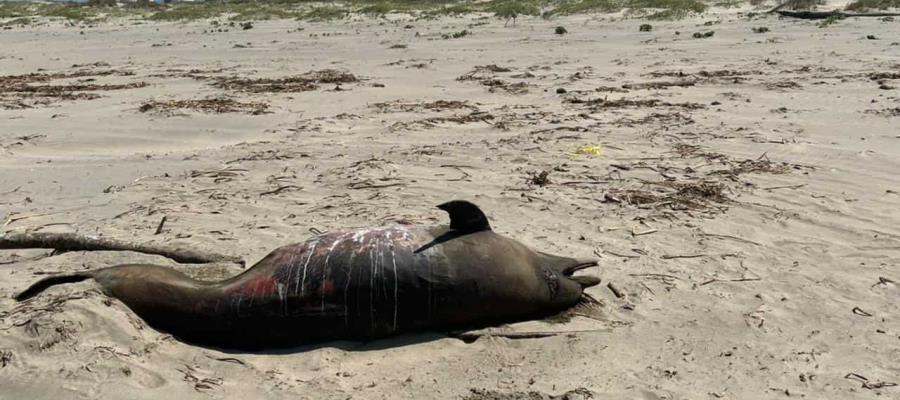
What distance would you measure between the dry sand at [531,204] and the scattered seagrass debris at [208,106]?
0.11 metres

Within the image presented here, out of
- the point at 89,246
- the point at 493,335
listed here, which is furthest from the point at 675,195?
the point at 89,246

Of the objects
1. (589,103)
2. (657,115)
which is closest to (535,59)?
(589,103)

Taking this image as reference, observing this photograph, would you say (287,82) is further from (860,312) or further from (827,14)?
(827,14)

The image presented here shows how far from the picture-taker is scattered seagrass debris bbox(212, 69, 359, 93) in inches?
527

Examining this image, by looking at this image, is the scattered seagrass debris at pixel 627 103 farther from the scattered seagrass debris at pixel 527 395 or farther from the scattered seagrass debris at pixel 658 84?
the scattered seagrass debris at pixel 527 395

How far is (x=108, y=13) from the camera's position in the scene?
139 ft

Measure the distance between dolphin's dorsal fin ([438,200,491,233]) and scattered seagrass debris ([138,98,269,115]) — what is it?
764 centimetres

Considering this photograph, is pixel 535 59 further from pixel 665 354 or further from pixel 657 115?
pixel 665 354

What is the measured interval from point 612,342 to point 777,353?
0.91 m

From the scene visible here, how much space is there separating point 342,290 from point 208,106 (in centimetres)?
864

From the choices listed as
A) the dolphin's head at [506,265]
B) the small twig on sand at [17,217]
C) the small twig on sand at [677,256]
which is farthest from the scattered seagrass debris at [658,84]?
the small twig on sand at [17,217]

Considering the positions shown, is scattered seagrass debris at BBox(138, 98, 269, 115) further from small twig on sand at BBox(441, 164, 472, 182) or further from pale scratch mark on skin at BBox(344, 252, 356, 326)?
pale scratch mark on skin at BBox(344, 252, 356, 326)

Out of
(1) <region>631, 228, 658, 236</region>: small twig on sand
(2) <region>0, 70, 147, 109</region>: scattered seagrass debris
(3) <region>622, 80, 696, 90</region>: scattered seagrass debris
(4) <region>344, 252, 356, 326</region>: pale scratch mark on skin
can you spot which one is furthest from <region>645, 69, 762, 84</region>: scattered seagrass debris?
(2) <region>0, 70, 147, 109</region>: scattered seagrass debris

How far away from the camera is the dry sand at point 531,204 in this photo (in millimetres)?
3668
